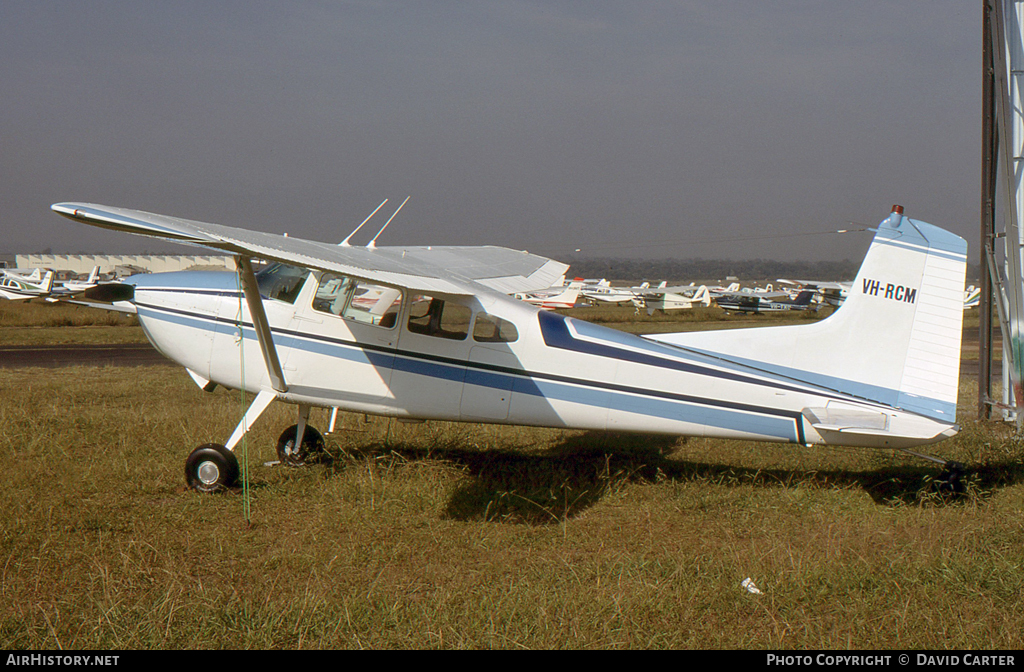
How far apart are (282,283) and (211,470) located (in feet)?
5.80

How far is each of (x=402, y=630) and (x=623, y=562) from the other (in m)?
1.63

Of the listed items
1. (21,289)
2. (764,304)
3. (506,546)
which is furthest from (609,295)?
(506,546)

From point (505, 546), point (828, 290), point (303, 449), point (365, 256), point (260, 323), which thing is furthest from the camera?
point (828, 290)

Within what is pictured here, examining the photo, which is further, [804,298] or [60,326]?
[804,298]

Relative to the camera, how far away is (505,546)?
206 inches

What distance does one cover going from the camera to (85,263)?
13000cm

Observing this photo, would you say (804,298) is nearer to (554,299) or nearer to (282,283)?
(554,299)

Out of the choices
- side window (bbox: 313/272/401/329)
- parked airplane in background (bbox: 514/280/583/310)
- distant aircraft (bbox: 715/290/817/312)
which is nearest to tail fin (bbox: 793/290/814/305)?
distant aircraft (bbox: 715/290/817/312)

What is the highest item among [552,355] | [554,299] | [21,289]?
[552,355]

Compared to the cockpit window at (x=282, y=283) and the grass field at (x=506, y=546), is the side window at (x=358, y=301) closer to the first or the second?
the cockpit window at (x=282, y=283)

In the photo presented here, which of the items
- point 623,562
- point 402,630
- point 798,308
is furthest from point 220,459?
point 798,308

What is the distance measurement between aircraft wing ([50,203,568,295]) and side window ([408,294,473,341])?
0.22m

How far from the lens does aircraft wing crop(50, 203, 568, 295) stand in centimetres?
455
